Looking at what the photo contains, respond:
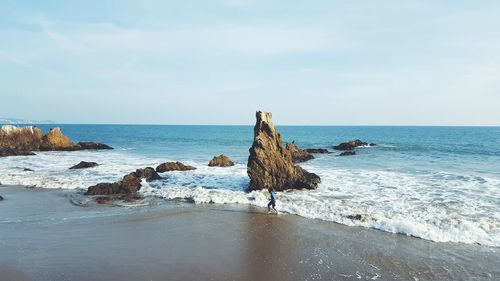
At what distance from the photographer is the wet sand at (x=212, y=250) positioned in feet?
35.5

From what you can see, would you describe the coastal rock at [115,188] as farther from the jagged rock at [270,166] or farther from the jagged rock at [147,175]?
the jagged rock at [270,166]

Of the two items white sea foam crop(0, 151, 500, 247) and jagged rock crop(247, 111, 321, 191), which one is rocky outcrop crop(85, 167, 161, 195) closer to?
white sea foam crop(0, 151, 500, 247)

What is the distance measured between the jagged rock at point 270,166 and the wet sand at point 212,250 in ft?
18.2

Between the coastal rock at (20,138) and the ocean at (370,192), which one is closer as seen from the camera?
the ocean at (370,192)

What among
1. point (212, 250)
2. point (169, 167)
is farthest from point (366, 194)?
point (169, 167)

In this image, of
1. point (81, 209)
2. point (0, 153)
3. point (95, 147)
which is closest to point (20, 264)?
point (81, 209)

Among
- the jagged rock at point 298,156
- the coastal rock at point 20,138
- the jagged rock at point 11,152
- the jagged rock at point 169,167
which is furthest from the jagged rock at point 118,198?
the coastal rock at point 20,138

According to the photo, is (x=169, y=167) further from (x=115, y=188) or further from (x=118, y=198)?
(x=118, y=198)

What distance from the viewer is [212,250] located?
1268cm

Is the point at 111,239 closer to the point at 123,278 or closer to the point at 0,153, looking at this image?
the point at 123,278

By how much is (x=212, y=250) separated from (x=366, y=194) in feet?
39.6

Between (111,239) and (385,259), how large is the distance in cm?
910

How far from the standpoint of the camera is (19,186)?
2445 centimetres

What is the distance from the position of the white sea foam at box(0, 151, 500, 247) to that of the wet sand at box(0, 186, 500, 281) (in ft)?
4.02
